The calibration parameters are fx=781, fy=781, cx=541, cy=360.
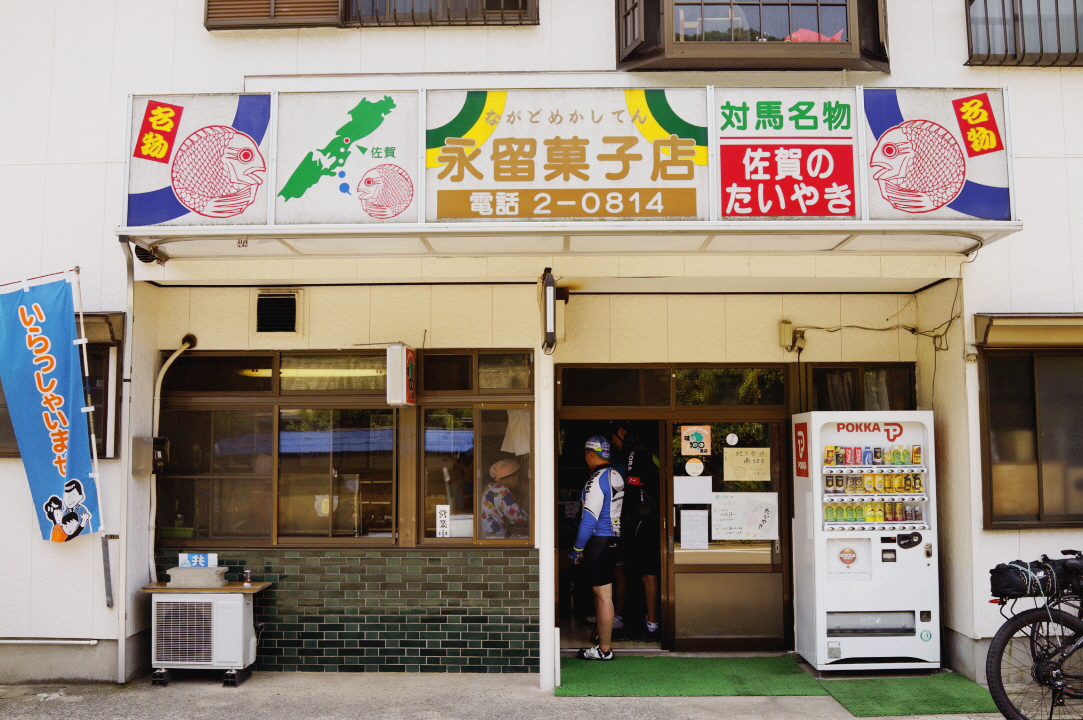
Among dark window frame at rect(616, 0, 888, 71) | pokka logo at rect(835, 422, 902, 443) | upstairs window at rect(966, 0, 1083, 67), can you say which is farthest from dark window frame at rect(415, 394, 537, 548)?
upstairs window at rect(966, 0, 1083, 67)

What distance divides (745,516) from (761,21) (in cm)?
478

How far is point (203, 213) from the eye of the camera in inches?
232

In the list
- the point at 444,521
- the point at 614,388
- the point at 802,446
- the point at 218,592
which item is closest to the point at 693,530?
the point at 802,446

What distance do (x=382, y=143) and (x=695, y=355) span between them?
3.76 metres

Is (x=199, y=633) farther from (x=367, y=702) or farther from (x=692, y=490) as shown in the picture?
(x=692, y=490)

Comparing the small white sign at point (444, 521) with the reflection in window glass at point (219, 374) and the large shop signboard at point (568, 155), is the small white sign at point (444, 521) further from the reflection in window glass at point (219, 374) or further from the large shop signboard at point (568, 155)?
the large shop signboard at point (568, 155)

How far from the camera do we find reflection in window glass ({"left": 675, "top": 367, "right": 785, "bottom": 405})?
7973 mm

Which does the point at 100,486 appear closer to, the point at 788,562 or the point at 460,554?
the point at 460,554

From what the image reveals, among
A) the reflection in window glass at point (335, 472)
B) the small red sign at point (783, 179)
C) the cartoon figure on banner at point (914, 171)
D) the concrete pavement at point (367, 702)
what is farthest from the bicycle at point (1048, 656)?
the reflection in window glass at point (335, 472)

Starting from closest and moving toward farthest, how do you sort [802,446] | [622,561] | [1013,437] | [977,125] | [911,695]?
1. [977,125]
2. [911,695]
3. [1013,437]
4. [802,446]
5. [622,561]

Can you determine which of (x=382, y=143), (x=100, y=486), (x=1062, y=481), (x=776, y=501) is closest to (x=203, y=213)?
(x=382, y=143)

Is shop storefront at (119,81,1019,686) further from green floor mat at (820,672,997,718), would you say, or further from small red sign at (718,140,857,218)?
green floor mat at (820,672,997,718)

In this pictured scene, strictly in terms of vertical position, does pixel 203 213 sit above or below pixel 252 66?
below

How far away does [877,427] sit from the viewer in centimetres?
721
